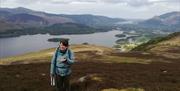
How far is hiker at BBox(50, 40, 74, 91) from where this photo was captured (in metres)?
20.0

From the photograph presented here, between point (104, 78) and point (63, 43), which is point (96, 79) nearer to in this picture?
point (104, 78)

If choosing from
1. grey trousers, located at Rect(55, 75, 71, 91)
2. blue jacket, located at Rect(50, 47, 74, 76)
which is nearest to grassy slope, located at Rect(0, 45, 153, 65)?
grey trousers, located at Rect(55, 75, 71, 91)

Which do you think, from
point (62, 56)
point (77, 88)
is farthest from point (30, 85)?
point (62, 56)

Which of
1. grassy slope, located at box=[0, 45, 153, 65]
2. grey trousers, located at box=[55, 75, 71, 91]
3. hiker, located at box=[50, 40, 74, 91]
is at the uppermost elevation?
hiker, located at box=[50, 40, 74, 91]

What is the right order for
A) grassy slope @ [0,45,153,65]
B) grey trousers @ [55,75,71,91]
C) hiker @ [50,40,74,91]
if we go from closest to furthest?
1. hiker @ [50,40,74,91]
2. grey trousers @ [55,75,71,91]
3. grassy slope @ [0,45,153,65]

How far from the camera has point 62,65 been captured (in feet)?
66.7

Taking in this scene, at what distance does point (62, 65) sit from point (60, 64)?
12 centimetres

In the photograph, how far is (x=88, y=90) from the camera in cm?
2689

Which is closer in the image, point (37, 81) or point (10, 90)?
point (10, 90)

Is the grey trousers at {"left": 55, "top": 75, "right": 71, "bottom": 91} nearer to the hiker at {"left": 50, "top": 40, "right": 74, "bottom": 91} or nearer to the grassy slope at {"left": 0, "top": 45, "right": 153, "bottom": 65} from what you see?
the hiker at {"left": 50, "top": 40, "right": 74, "bottom": 91}

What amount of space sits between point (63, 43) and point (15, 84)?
14.3 m

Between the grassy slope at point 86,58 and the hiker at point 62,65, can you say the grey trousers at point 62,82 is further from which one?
the grassy slope at point 86,58

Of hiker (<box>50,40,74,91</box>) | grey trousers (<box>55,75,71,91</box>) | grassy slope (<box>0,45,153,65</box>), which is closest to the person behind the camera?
hiker (<box>50,40,74,91</box>)

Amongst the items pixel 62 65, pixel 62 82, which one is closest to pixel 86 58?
pixel 62 82
